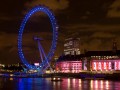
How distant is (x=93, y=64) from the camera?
115625 mm

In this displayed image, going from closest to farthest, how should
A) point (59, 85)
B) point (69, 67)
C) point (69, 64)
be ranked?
point (59, 85), point (69, 67), point (69, 64)

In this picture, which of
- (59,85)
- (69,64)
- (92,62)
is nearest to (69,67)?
(69,64)

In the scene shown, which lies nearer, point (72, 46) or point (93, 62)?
point (93, 62)

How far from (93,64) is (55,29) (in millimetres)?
42056

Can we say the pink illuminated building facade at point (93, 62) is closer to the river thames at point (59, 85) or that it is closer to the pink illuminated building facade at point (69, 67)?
the pink illuminated building facade at point (69, 67)

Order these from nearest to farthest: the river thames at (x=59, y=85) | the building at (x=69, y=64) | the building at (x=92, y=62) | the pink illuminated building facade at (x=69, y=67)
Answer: the river thames at (x=59, y=85)
the building at (x=92, y=62)
the pink illuminated building facade at (x=69, y=67)
the building at (x=69, y=64)

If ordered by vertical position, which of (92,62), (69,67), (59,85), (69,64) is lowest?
(59,85)

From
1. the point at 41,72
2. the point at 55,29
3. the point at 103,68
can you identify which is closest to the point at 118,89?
the point at 55,29

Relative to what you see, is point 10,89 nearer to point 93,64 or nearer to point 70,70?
point 93,64

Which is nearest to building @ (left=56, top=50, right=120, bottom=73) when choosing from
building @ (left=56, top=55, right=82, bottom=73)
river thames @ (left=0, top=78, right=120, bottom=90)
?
building @ (left=56, top=55, right=82, bottom=73)

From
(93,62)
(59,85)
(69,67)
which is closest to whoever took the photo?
(59,85)

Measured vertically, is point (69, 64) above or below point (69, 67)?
above

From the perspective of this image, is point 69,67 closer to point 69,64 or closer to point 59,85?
point 69,64

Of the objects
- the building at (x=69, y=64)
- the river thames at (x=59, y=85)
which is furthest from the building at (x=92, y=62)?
the river thames at (x=59, y=85)
